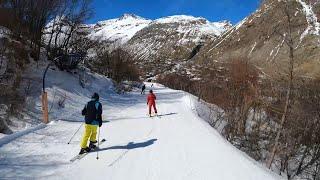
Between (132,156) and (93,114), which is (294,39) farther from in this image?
(132,156)

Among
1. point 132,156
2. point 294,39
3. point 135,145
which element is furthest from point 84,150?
point 294,39

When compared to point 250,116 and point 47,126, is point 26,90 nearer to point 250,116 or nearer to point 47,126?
Answer: point 47,126

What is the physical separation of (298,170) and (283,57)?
96.5 metres

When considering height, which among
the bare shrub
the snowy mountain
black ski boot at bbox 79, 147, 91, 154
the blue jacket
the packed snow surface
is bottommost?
the packed snow surface

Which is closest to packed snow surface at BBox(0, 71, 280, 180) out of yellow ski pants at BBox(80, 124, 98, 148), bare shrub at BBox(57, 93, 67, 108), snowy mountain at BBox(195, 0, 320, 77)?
yellow ski pants at BBox(80, 124, 98, 148)

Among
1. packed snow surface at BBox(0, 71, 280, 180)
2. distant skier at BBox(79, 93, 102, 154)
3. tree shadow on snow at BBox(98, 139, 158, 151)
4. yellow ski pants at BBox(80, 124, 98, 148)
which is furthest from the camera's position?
tree shadow on snow at BBox(98, 139, 158, 151)

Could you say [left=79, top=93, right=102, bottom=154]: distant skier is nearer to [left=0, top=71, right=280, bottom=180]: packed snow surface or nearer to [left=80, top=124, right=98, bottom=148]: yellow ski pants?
[left=80, top=124, right=98, bottom=148]: yellow ski pants

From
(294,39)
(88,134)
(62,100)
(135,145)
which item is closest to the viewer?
(88,134)

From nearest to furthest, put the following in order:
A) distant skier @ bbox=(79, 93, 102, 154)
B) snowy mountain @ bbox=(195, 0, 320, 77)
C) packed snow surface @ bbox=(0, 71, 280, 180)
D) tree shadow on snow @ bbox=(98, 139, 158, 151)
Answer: packed snow surface @ bbox=(0, 71, 280, 180), distant skier @ bbox=(79, 93, 102, 154), tree shadow on snow @ bbox=(98, 139, 158, 151), snowy mountain @ bbox=(195, 0, 320, 77)

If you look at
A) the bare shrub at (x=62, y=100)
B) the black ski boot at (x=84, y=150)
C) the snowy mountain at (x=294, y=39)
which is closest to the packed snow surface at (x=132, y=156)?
the black ski boot at (x=84, y=150)

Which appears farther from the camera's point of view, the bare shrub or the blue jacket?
the bare shrub

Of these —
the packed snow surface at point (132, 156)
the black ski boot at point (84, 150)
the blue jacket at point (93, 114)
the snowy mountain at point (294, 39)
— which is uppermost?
the snowy mountain at point (294, 39)

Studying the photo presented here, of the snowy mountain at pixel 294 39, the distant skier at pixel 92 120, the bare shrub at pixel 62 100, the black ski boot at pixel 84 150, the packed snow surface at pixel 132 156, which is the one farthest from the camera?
the snowy mountain at pixel 294 39

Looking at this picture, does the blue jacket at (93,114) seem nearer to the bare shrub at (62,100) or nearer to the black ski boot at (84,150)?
the black ski boot at (84,150)
